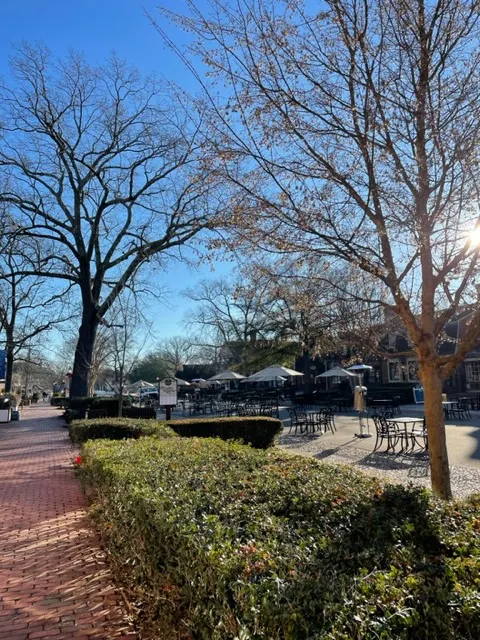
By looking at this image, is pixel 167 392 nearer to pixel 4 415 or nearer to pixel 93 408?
pixel 93 408

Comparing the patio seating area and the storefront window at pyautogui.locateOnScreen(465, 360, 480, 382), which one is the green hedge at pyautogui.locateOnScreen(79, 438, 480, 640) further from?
the storefront window at pyautogui.locateOnScreen(465, 360, 480, 382)

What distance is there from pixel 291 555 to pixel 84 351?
84.3 feet

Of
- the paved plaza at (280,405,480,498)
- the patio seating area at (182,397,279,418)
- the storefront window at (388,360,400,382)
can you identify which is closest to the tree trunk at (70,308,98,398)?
the patio seating area at (182,397,279,418)

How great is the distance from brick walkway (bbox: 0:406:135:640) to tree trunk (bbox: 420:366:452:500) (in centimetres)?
298

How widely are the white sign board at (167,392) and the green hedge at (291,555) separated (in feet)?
38.4

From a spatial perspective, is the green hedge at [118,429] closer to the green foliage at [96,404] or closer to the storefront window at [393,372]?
the green foliage at [96,404]

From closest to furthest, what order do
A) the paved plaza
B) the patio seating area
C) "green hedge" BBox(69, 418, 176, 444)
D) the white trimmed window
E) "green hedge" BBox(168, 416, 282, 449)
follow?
1. the paved plaza
2. "green hedge" BBox(69, 418, 176, 444)
3. "green hedge" BBox(168, 416, 282, 449)
4. the patio seating area
5. the white trimmed window

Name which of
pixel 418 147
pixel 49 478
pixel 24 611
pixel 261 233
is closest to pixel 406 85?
pixel 418 147

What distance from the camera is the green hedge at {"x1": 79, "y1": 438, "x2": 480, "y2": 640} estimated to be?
191cm

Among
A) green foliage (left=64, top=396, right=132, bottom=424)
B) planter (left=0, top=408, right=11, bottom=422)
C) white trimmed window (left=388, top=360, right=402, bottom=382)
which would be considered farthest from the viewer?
white trimmed window (left=388, top=360, right=402, bottom=382)

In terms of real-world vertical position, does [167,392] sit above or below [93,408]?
above

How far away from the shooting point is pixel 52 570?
5.02 metres

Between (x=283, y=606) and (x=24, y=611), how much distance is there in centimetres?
309

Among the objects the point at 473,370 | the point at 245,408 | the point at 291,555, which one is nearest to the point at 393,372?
the point at 473,370
